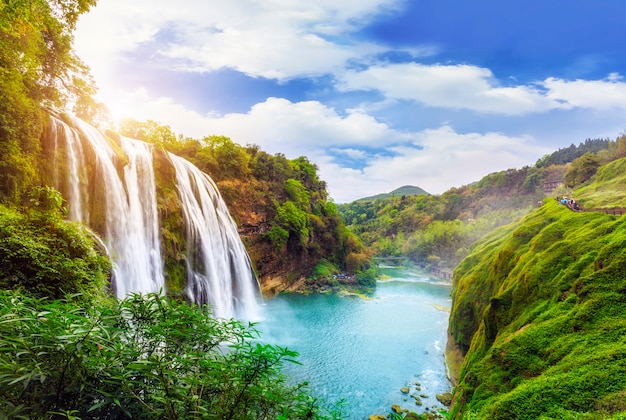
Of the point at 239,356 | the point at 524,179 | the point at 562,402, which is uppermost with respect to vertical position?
the point at 524,179

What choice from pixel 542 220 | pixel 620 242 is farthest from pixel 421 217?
pixel 620 242

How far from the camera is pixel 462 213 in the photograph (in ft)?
254

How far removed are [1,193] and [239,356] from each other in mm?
11910

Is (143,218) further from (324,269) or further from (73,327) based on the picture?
(324,269)

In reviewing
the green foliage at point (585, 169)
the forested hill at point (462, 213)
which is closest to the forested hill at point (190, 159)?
the forested hill at point (462, 213)

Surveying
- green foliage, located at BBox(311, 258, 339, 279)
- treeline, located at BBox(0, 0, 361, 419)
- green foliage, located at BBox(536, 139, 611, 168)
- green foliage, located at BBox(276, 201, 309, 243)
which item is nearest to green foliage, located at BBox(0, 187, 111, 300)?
treeline, located at BBox(0, 0, 361, 419)

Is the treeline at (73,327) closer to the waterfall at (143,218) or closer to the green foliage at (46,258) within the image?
the green foliage at (46,258)

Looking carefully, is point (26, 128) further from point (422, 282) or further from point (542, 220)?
point (422, 282)

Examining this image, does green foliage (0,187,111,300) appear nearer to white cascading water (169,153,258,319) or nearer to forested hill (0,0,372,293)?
forested hill (0,0,372,293)

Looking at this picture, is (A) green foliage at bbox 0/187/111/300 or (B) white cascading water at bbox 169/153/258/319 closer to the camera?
(A) green foliage at bbox 0/187/111/300

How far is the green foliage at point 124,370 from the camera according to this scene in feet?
6.93

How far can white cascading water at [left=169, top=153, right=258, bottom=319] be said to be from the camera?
20.2 m

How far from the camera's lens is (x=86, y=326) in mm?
2404

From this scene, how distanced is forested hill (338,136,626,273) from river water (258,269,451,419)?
2255cm
